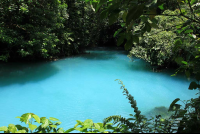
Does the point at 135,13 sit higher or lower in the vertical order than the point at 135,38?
higher

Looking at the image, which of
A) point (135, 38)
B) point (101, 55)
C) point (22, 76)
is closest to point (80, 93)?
point (22, 76)

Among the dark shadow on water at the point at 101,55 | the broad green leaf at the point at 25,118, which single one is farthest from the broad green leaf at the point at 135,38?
the dark shadow on water at the point at 101,55

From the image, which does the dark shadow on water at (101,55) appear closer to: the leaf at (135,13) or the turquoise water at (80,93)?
the turquoise water at (80,93)

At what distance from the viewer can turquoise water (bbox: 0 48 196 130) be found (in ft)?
13.5

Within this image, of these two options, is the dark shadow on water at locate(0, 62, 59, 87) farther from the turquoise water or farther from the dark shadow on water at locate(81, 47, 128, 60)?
the dark shadow on water at locate(81, 47, 128, 60)

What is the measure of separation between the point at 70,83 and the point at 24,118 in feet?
17.5

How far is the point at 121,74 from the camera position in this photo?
25.0 feet

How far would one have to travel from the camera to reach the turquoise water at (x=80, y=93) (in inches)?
162

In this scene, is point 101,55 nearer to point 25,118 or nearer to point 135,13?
point 25,118

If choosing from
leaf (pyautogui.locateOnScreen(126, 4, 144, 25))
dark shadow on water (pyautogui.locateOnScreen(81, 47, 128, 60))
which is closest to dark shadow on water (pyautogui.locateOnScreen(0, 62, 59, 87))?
dark shadow on water (pyautogui.locateOnScreen(81, 47, 128, 60))

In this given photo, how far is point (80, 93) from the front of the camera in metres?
5.43

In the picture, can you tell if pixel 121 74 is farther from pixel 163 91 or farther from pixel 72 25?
pixel 72 25

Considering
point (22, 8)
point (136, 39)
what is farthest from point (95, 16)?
point (136, 39)

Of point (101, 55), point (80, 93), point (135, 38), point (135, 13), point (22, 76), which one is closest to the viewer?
point (135, 13)
